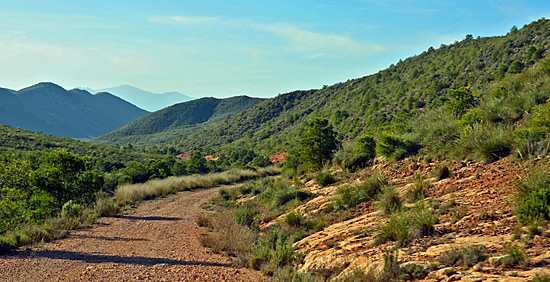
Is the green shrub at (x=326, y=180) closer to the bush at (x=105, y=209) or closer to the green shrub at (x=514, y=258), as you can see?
the green shrub at (x=514, y=258)

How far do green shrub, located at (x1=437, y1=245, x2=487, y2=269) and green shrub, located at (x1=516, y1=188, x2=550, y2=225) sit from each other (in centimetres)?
86

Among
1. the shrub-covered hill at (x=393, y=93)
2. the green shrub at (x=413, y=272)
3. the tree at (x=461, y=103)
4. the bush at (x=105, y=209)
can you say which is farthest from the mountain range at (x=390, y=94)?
the bush at (x=105, y=209)

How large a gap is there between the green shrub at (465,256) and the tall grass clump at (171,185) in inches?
630

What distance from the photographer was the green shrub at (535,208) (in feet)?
15.6

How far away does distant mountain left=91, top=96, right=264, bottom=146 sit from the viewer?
105 metres

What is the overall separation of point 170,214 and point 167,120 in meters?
115

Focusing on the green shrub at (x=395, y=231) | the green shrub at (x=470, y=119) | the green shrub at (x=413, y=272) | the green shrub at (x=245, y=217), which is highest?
the green shrub at (x=470, y=119)

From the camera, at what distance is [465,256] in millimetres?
4473

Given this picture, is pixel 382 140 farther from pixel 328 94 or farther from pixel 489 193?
pixel 328 94

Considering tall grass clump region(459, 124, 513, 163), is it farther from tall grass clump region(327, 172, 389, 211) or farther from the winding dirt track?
the winding dirt track

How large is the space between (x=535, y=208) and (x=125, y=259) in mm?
7630

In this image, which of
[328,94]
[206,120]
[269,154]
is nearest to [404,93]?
[269,154]

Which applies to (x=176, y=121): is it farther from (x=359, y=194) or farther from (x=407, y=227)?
(x=407, y=227)

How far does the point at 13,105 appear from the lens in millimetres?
181000
